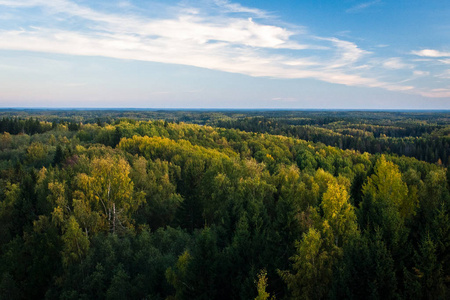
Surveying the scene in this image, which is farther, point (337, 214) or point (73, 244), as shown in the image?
point (73, 244)

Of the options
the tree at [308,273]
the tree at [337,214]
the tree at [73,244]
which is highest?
the tree at [337,214]

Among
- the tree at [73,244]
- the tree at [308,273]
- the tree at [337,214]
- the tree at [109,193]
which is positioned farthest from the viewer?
the tree at [109,193]

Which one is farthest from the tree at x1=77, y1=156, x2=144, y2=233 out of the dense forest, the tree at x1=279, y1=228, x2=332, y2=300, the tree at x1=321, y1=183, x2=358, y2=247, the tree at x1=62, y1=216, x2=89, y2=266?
the tree at x1=321, y1=183, x2=358, y2=247

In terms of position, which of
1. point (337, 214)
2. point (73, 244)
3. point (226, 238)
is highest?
point (337, 214)

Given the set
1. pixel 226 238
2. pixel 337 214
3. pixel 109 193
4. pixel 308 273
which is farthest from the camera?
pixel 109 193

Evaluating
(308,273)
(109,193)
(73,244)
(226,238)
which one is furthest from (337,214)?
(109,193)

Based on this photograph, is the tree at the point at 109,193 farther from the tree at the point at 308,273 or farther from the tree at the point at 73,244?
the tree at the point at 308,273

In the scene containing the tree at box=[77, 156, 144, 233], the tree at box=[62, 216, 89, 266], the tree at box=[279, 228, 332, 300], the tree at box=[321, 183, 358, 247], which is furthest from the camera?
the tree at box=[77, 156, 144, 233]

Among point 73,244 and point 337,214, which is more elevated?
point 337,214

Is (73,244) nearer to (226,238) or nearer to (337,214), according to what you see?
(226,238)

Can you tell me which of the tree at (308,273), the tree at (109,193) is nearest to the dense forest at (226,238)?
the tree at (308,273)

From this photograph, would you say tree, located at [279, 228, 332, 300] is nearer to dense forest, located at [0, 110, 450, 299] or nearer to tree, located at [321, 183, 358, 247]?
dense forest, located at [0, 110, 450, 299]
